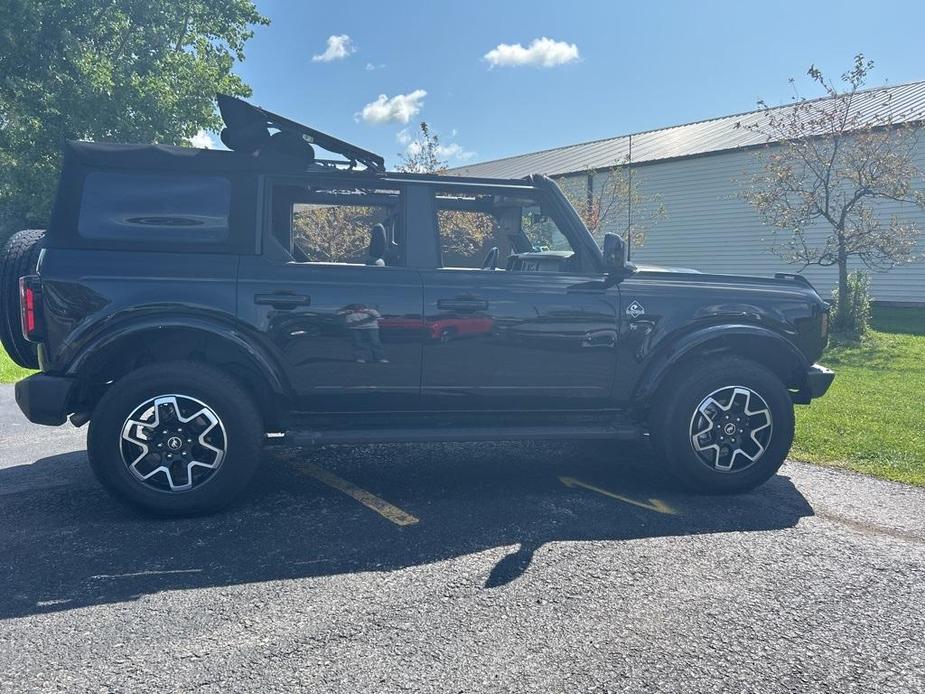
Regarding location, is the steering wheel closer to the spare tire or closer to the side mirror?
the side mirror

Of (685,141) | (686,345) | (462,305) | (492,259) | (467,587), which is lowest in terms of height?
(467,587)

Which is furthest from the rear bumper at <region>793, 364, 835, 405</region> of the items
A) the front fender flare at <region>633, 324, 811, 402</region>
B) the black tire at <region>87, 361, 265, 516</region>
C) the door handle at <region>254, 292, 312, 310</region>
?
the black tire at <region>87, 361, 265, 516</region>

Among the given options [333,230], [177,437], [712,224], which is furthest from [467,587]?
[712,224]

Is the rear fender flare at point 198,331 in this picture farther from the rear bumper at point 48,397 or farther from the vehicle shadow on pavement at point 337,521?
the vehicle shadow on pavement at point 337,521

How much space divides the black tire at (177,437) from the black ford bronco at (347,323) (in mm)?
11

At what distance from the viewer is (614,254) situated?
13.2ft

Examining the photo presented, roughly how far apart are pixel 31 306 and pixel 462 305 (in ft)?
7.79

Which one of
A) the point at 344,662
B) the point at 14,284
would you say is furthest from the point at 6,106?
the point at 344,662

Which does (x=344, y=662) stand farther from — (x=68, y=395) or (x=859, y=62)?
(x=859, y=62)

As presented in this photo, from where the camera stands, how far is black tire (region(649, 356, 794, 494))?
163 inches

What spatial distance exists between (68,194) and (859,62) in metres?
14.8

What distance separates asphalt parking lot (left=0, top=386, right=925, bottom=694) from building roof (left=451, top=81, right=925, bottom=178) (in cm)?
1461

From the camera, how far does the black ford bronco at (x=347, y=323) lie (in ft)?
11.9

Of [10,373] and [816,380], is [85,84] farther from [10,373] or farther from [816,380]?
[816,380]
